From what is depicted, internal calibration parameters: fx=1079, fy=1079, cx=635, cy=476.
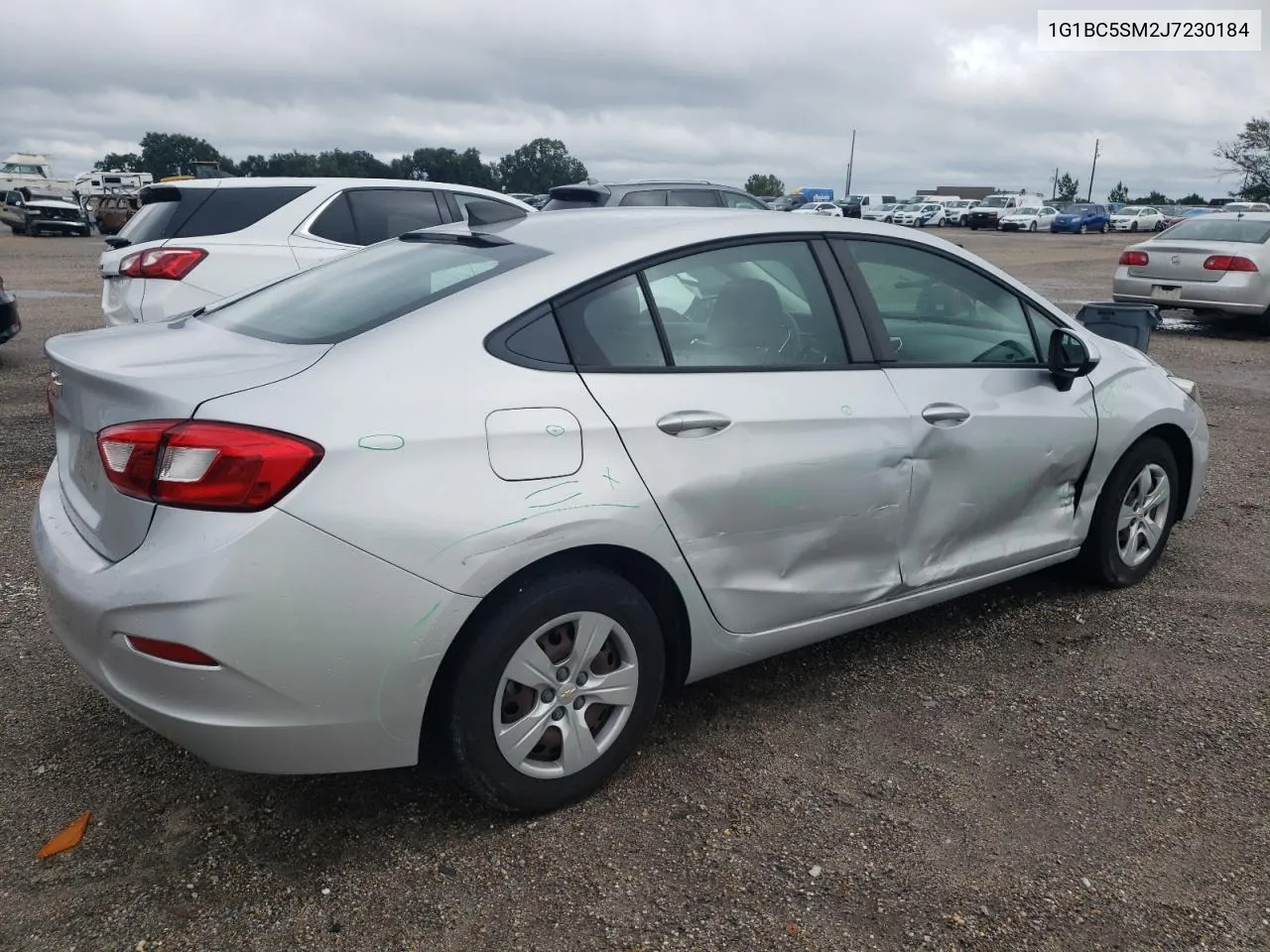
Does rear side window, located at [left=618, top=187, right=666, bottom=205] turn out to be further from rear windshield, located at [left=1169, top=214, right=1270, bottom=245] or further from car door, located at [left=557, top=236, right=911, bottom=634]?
car door, located at [left=557, top=236, right=911, bottom=634]

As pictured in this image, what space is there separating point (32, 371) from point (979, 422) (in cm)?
825

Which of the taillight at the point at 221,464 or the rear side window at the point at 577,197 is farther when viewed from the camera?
the rear side window at the point at 577,197

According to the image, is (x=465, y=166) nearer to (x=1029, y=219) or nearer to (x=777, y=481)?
(x=1029, y=219)

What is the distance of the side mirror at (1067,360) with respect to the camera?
389cm

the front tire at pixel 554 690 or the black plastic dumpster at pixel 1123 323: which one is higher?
the black plastic dumpster at pixel 1123 323

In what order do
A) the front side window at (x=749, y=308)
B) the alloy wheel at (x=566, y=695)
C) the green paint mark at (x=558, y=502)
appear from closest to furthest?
the green paint mark at (x=558, y=502)
the alloy wheel at (x=566, y=695)
the front side window at (x=749, y=308)

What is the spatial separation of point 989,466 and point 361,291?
6.97 ft

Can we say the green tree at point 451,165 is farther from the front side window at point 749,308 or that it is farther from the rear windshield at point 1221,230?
the front side window at point 749,308

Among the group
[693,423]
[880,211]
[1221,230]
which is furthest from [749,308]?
[880,211]

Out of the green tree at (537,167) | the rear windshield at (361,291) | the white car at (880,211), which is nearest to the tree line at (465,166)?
the green tree at (537,167)

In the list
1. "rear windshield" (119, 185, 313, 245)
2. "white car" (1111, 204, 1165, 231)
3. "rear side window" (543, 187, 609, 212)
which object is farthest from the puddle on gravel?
"white car" (1111, 204, 1165, 231)

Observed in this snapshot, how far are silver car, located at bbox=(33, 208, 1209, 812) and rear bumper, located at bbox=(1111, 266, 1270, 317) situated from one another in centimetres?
1000

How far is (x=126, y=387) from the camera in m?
2.54

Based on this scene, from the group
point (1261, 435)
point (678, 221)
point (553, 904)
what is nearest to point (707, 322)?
point (678, 221)
